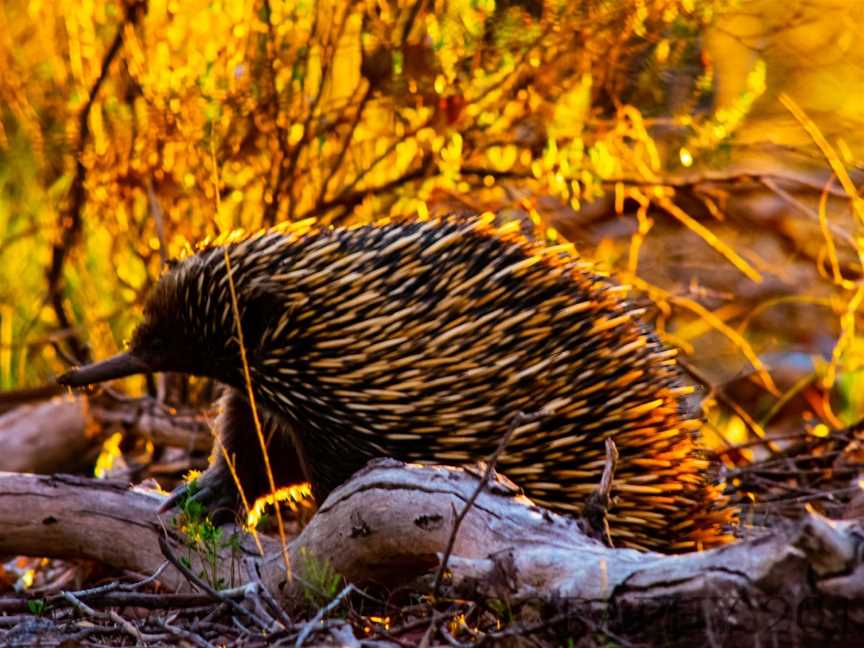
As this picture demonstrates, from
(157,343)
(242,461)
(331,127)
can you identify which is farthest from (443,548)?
(331,127)

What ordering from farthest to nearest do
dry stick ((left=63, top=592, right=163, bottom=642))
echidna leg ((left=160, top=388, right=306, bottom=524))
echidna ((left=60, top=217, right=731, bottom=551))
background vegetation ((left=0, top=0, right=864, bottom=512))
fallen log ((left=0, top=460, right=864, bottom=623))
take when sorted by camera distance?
background vegetation ((left=0, top=0, right=864, bottom=512)), echidna leg ((left=160, top=388, right=306, bottom=524)), echidna ((left=60, top=217, right=731, bottom=551)), dry stick ((left=63, top=592, right=163, bottom=642)), fallen log ((left=0, top=460, right=864, bottom=623))

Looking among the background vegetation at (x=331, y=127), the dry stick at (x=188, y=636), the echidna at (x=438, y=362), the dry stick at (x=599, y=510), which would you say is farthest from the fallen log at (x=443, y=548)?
the background vegetation at (x=331, y=127)

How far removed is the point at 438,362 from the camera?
352 cm

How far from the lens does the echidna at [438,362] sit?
11.2 ft

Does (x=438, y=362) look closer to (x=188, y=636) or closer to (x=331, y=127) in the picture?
(x=188, y=636)

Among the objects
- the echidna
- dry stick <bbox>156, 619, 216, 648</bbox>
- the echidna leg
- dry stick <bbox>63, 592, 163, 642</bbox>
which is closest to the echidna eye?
the echidna

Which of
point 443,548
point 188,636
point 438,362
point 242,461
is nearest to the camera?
point 188,636

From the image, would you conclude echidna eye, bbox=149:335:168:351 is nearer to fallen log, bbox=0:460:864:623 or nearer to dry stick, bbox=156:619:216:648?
fallen log, bbox=0:460:864:623

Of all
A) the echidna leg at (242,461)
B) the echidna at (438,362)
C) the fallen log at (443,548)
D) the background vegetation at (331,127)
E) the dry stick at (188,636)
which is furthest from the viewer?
the background vegetation at (331,127)

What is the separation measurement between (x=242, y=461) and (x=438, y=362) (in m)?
0.71

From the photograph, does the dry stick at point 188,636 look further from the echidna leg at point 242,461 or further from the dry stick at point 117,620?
the echidna leg at point 242,461

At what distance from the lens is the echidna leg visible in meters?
3.79

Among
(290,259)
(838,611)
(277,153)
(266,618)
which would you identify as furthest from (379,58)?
(838,611)

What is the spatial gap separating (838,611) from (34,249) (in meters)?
4.51
